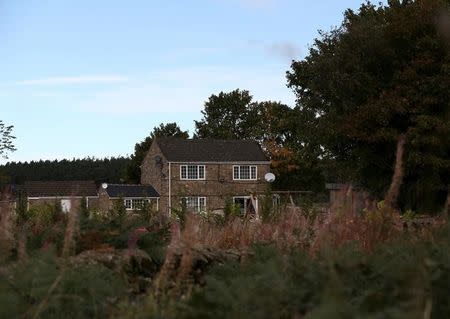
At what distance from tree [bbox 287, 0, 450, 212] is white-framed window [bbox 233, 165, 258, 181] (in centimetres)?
2562

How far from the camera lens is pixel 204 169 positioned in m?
52.0

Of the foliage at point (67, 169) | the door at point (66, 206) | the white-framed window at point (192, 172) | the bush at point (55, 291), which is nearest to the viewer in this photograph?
the bush at point (55, 291)

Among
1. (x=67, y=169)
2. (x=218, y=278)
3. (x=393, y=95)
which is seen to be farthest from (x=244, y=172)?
(x=67, y=169)

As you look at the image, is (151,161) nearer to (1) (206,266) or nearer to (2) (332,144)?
(2) (332,144)

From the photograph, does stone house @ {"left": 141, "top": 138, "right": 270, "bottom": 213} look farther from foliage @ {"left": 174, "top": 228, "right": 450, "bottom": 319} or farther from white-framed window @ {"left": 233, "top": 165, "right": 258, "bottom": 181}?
foliage @ {"left": 174, "top": 228, "right": 450, "bottom": 319}

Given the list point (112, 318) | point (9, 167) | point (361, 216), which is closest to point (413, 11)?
point (361, 216)

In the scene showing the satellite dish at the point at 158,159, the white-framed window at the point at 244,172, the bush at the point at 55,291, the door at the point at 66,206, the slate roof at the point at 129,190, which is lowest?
the bush at the point at 55,291

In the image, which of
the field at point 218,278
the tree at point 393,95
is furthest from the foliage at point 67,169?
the field at point 218,278

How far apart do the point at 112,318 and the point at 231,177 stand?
162 ft

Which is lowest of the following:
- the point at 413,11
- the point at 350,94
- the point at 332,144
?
the point at 332,144

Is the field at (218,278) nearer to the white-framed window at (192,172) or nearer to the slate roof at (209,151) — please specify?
the white-framed window at (192,172)

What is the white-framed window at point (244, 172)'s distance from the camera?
5291 centimetres

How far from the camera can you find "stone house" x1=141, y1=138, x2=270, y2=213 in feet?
166

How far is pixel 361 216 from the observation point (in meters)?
7.62
